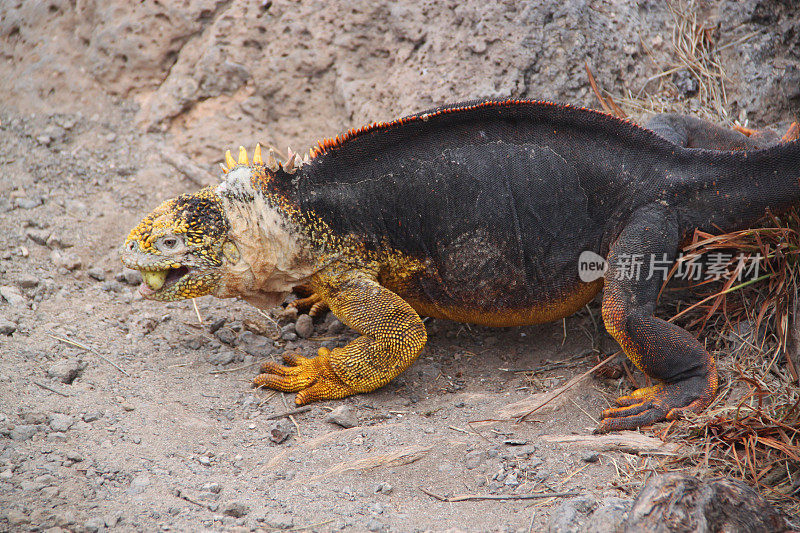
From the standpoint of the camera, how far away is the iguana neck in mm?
3996

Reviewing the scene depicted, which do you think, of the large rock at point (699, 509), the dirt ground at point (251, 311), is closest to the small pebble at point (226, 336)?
the dirt ground at point (251, 311)

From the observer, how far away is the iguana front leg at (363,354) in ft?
14.1

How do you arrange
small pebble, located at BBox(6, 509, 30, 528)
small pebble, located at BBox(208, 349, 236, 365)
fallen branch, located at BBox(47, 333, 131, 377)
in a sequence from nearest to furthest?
small pebble, located at BBox(6, 509, 30, 528) → fallen branch, located at BBox(47, 333, 131, 377) → small pebble, located at BBox(208, 349, 236, 365)

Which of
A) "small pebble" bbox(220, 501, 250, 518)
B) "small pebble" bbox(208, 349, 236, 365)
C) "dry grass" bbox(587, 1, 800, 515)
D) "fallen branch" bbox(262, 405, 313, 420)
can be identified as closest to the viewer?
"small pebble" bbox(220, 501, 250, 518)

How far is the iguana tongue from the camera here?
432 cm

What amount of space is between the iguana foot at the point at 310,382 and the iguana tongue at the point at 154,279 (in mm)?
920

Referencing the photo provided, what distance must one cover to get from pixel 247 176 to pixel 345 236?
794 mm

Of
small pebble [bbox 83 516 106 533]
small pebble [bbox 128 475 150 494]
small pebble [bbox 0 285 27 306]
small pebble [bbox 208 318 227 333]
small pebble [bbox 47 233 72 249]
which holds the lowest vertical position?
small pebble [bbox 208 318 227 333]

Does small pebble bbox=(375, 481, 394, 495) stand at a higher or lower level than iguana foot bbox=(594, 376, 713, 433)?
lower

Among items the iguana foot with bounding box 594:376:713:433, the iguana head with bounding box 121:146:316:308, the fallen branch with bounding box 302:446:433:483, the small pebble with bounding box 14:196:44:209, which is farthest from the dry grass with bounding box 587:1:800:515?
the small pebble with bounding box 14:196:44:209

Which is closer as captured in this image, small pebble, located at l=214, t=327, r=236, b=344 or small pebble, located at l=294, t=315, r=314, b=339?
small pebble, located at l=214, t=327, r=236, b=344

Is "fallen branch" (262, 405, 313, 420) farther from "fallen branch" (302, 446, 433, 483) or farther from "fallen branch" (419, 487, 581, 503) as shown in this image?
"fallen branch" (419, 487, 581, 503)

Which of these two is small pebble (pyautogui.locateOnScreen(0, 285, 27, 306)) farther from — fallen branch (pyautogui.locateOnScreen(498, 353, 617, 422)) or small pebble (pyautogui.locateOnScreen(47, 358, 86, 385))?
fallen branch (pyautogui.locateOnScreen(498, 353, 617, 422))

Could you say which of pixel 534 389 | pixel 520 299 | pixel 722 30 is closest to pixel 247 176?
pixel 520 299
